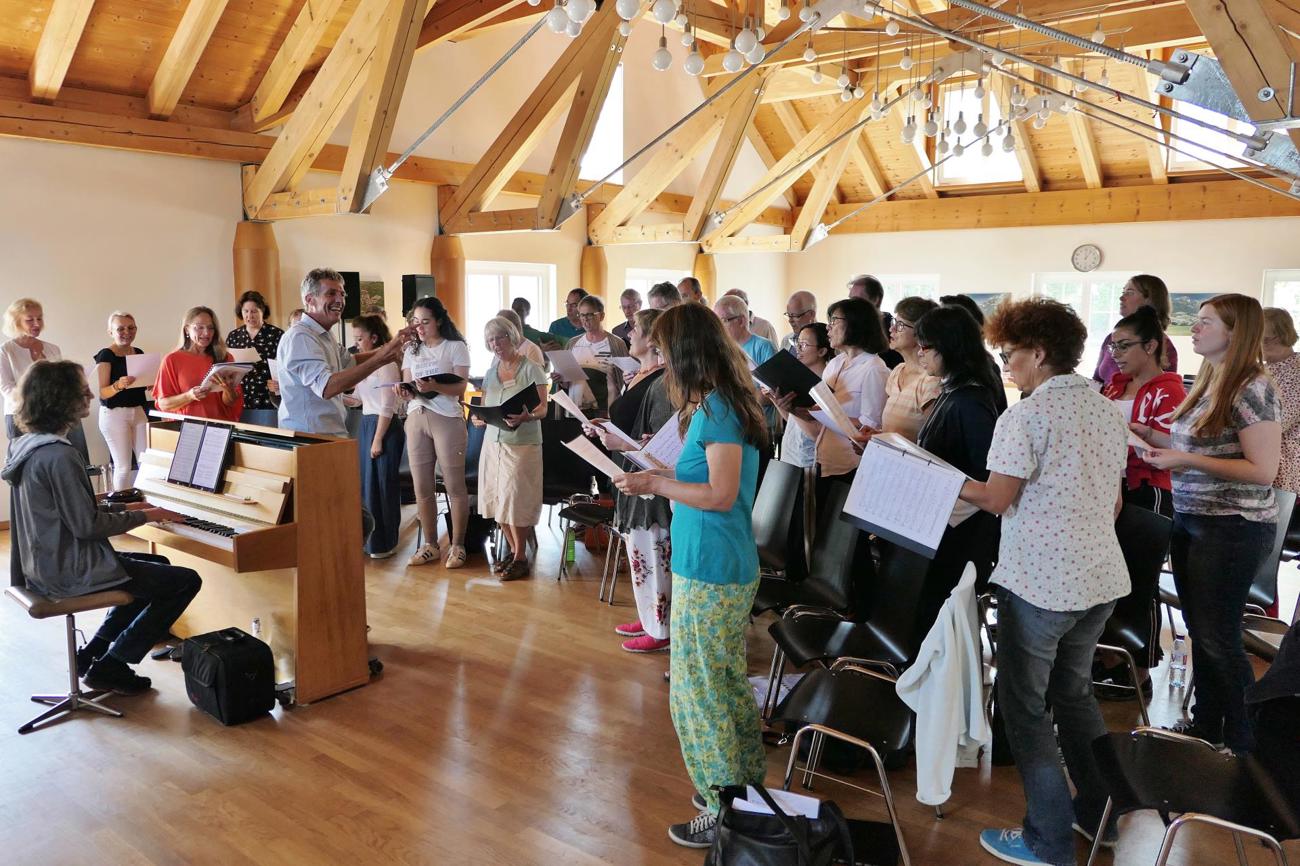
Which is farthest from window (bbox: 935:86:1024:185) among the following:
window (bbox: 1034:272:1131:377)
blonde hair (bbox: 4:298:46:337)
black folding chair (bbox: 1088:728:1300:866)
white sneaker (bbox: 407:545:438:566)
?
black folding chair (bbox: 1088:728:1300:866)

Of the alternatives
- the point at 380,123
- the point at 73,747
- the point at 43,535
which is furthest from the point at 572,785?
the point at 380,123

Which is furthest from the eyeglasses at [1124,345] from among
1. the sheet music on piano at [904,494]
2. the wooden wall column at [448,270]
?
the wooden wall column at [448,270]

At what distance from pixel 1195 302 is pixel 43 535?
12.0 meters

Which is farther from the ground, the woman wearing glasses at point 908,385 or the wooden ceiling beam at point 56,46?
the wooden ceiling beam at point 56,46

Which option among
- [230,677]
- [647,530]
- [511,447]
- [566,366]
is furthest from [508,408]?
[230,677]

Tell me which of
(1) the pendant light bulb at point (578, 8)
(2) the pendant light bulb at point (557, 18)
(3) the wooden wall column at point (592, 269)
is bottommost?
(3) the wooden wall column at point (592, 269)

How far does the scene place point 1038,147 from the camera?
1184 cm

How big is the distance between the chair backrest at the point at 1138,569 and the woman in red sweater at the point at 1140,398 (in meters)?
0.14

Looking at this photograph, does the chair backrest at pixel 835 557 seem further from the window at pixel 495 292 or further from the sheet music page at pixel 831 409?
the window at pixel 495 292

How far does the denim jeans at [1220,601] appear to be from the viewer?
3086 mm

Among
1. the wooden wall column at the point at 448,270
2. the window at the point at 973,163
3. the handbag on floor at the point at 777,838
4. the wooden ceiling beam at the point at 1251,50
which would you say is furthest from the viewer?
the window at the point at 973,163

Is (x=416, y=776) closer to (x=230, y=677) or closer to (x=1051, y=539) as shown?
(x=230, y=677)

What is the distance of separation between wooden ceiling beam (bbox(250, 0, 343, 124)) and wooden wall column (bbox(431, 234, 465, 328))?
2.02 metres

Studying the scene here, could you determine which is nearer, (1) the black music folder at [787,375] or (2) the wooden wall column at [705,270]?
(1) the black music folder at [787,375]
